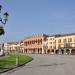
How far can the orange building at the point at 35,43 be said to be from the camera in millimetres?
152500

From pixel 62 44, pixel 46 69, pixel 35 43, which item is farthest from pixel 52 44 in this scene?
pixel 46 69

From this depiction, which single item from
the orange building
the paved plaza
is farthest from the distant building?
the paved plaza

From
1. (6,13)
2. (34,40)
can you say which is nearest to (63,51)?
(34,40)

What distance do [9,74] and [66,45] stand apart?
11276cm

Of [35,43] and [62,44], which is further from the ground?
[35,43]

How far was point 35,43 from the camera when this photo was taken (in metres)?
162

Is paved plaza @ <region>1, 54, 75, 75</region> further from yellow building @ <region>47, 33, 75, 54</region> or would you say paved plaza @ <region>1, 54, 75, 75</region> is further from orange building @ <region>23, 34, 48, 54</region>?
orange building @ <region>23, 34, 48, 54</region>

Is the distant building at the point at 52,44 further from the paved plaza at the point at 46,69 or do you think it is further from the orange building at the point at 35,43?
the paved plaza at the point at 46,69

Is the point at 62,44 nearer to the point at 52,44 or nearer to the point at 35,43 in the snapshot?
the point at 52,44

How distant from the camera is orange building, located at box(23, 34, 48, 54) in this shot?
15250cm

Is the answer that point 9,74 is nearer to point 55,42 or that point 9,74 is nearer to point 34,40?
point 55,42

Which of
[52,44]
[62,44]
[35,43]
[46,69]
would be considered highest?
[35,43]

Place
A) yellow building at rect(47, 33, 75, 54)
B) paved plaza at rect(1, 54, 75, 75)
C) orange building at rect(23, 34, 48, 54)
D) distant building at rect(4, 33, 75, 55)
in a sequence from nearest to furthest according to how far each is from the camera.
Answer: paved plaza at rect(1, 54, 75, 75), yellow building at rect(47, 33, 75, 54), distant building at rect(4, 33, 75, 55), orange building at rect(23, 34, 48, 54)

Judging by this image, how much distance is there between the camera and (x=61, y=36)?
13800 centimetres
